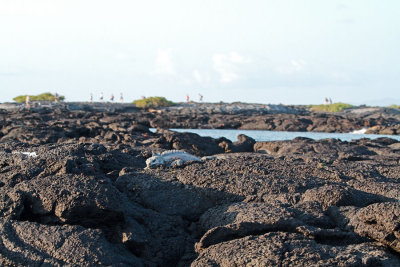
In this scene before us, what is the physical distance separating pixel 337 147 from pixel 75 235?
590 inches

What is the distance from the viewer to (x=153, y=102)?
80312mm

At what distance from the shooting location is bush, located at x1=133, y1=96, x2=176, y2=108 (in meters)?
76.3

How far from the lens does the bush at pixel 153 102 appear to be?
76.3m

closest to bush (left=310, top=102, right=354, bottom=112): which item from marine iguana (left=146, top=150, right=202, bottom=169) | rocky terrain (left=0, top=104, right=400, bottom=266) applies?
marine iguana (left=146, top=150, right=202, bottom=169)

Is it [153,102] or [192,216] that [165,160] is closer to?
[192,216]

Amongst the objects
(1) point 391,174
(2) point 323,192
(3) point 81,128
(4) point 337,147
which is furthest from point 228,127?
(2) point 323,192

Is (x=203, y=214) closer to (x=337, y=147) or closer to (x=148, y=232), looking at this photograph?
(x=148, y=232)

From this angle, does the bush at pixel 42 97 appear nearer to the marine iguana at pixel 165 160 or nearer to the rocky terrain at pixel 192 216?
the marine iguana at pixel 165 160

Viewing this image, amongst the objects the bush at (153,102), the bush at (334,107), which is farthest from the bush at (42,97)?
the bush at (334,107)

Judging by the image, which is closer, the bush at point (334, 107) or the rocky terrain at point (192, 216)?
the rocky terrain at point (192, 216)

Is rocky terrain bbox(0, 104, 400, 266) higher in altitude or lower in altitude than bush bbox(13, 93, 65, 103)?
lower

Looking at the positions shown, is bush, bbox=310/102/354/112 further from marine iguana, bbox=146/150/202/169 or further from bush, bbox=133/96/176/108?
marine iguana, bbox=146/150/202/169

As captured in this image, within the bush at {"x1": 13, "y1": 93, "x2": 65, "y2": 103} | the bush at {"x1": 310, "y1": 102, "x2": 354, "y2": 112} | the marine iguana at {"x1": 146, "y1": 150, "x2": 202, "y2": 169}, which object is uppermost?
the bush at {"x1": 13, "y1": 93, "x2": 65, "y2": 103}

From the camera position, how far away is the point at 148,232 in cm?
712
